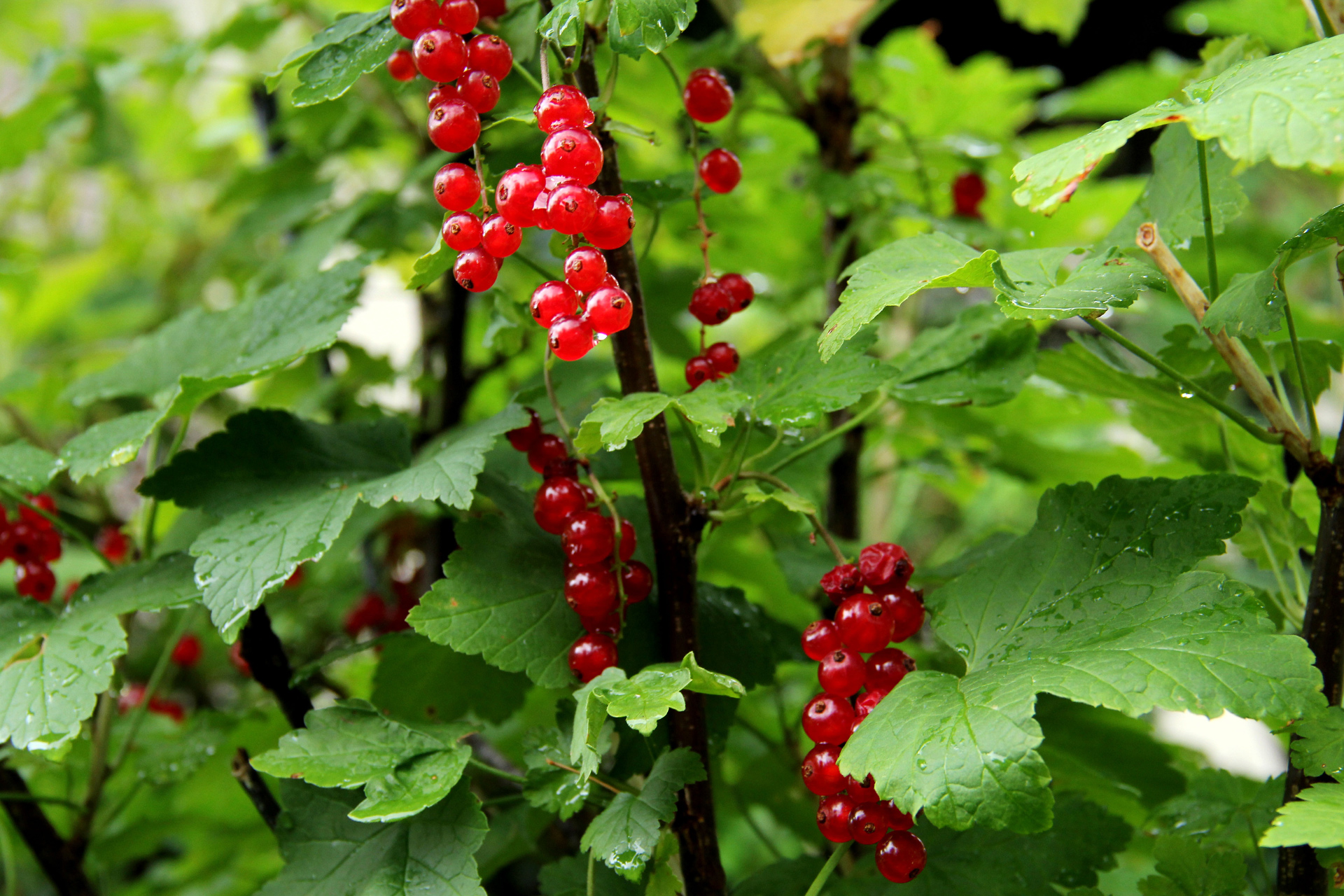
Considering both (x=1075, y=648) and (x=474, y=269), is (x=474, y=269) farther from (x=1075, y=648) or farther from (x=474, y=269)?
(x=1075, y=648)

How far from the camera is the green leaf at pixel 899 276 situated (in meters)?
0.50

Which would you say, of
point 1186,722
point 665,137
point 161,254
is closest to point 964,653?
point 665,137

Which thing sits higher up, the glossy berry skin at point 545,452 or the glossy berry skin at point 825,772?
the glossy berry skin at point 545,452

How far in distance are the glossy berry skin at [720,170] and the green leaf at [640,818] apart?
372 mm

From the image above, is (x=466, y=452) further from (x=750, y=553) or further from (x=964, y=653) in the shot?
(x=750, y=553)

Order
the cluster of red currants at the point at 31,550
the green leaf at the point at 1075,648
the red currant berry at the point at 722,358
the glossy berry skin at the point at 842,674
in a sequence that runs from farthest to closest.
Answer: the cluster of red currants at the point at 31,550 → the red currant berry at the point at 722,358 → the glossy berry skin at the point at 842,674 → the green leaf at the point at 1075,648

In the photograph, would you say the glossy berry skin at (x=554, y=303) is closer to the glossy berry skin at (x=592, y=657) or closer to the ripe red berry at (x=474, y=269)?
the ripe red berry at (x=474, y=269)

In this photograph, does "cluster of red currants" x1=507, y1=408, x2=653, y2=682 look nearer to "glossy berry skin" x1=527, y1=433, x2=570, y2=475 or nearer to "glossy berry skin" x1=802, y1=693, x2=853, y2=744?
"glossy berry skin" x1=527, y1=433, x2=570, y2=475

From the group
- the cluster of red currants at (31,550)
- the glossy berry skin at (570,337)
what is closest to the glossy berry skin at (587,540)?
the glossy berry skin at (570,337)

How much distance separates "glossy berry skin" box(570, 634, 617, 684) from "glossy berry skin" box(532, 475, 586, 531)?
0.07 meters

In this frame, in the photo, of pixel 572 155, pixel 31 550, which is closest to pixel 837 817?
pixel 572 155

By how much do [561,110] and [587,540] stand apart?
244mm

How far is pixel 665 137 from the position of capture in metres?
1.31

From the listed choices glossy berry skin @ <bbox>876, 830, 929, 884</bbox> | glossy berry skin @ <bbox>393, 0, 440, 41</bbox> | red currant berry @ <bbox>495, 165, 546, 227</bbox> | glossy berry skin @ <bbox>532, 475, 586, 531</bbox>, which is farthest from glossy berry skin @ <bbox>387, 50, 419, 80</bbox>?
glossy berry skin @ <bbox>876, 830, 929, 884</bbox>
